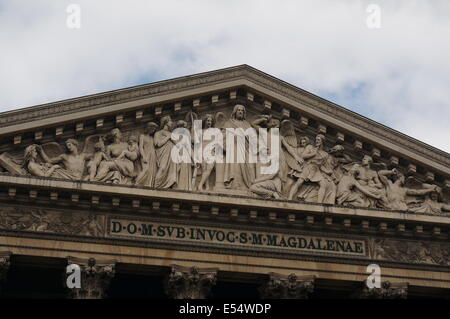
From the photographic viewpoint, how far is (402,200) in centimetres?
3278

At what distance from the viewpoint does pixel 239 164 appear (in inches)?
1256

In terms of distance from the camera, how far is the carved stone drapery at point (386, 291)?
31.3 m

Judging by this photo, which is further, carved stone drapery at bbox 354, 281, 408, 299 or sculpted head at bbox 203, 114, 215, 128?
sculpted head at bbox 203, 114, 215, 128

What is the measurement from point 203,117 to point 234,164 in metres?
1.80

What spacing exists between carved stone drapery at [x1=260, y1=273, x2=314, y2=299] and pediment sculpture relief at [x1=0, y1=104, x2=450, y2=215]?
8.16 ft

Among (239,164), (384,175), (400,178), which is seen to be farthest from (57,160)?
(400,178)

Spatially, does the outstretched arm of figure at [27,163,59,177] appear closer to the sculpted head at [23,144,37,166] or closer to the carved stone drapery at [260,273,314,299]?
the sculpted head at [23,144,37,166]

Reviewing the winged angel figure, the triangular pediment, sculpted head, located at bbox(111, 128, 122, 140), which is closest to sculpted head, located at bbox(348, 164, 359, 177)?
the triangular pediment

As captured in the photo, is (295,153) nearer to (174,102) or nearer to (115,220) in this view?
(174,102)

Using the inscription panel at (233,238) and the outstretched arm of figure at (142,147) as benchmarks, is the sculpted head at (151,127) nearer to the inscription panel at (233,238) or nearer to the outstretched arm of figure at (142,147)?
the outstretched arm of figure at (142,147)

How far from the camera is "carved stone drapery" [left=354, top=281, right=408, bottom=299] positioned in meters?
31.3

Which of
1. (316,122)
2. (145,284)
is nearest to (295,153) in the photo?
(316,122)

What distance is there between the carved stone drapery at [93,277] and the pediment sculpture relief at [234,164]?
2.42 m
